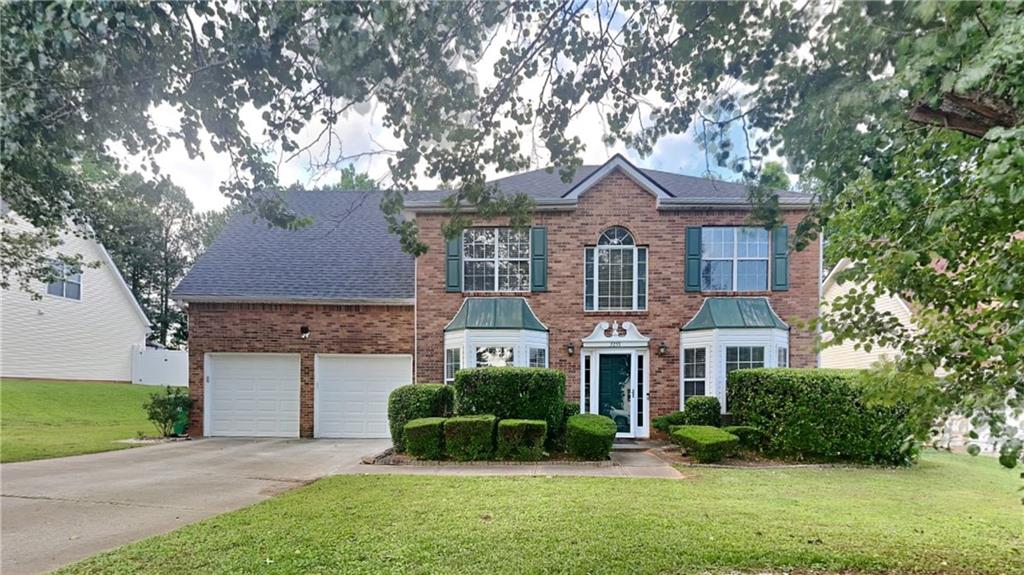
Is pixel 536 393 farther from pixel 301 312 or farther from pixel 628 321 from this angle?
pixel 301 312

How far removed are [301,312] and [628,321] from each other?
7.93 m

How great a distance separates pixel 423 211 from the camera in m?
12.9

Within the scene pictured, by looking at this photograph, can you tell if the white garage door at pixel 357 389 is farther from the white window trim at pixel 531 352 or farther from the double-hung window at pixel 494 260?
the white window trim at pixel 531 352

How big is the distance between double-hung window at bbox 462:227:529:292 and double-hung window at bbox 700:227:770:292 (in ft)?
13.9

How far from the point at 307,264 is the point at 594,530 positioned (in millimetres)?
11339

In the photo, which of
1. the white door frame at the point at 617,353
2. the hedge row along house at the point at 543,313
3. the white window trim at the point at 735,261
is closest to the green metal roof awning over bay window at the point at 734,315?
the hedge row along house at the point at 543,313

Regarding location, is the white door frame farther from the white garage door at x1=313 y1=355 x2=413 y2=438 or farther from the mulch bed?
the white garage door at x1=313 y1=355 x2=413 y2=438

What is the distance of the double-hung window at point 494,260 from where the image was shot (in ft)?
42.2

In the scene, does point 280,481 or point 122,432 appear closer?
point 280,481

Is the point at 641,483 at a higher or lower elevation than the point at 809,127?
lower

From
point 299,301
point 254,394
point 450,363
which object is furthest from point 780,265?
point 254,394

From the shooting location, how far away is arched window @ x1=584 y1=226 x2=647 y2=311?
12.7m

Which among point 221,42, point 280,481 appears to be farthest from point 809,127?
point 280,481

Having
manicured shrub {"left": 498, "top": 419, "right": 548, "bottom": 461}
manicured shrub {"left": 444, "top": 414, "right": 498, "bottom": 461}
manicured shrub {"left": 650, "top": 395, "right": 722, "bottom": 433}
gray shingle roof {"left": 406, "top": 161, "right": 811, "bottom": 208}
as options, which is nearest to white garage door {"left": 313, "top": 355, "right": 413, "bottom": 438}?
gray shingle roof {"left": 406, "top": 161, "right": 811, "bottom": 208}
